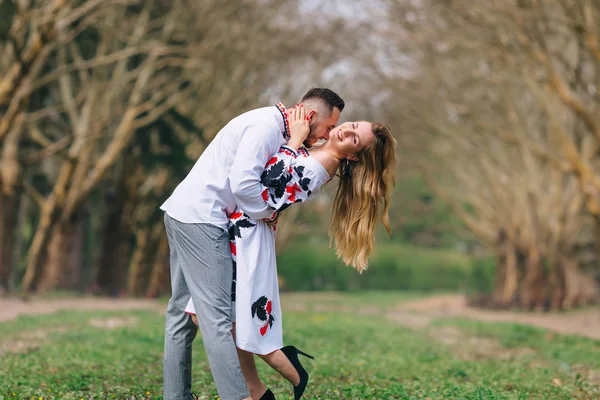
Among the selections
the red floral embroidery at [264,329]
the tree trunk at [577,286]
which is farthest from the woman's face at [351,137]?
the tree trunk at [577,286]

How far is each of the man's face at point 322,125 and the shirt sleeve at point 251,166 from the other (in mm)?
332

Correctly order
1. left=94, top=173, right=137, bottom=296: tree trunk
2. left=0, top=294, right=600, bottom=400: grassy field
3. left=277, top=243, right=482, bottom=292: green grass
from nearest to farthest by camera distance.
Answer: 1. left=0, top=294, right=600, bottom=400: grassy field
2. left=94, top=173, right=137, bottom=296: tree trunk
3. left=277, top=243, right=482, bottom=292: green grass

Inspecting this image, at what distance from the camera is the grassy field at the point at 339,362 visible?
6.16 metres

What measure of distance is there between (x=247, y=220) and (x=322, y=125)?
710mm

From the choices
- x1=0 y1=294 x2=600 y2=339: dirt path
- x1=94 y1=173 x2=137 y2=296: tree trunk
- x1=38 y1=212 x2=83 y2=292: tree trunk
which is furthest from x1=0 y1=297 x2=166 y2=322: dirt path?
x1=94 y1=173 x2=137 y2=296: tree trunk

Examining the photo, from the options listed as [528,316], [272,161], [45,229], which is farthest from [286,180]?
[528,316]

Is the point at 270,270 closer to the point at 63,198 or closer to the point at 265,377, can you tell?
the point at 265,377

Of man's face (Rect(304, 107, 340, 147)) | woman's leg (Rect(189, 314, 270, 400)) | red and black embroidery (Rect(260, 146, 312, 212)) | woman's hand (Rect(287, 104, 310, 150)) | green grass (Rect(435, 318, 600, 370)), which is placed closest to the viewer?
red and black embroidery (Rect(260, 146, 312, 212))

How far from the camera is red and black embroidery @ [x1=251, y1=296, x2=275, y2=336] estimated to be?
15.5 feet

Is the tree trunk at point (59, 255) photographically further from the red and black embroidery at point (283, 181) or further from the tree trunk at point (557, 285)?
the red and black embroidery at point (283, 181)

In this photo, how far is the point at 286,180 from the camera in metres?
4.72

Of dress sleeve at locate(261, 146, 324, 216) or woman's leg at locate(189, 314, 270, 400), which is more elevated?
dress sleeve at locate(261, 146, 324, 216)

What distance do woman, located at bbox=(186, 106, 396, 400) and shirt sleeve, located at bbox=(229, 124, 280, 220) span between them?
82 millimetres

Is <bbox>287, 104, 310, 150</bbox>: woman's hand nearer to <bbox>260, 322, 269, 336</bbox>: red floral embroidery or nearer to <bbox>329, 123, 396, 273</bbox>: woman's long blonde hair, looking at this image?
<bbox>329, 123, 396, 273</bbox>: woman's long blonde hair
